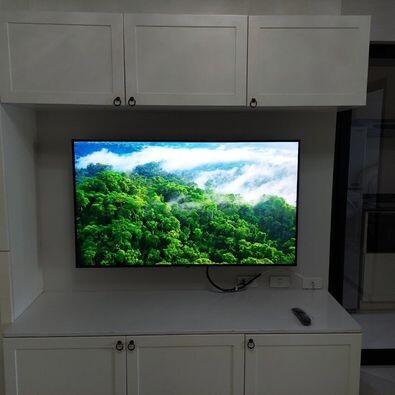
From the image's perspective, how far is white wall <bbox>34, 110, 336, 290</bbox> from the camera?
7.45 feet

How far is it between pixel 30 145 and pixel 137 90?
30.4 inches

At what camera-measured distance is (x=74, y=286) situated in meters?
2.38

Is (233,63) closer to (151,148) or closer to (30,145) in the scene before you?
(151,148)

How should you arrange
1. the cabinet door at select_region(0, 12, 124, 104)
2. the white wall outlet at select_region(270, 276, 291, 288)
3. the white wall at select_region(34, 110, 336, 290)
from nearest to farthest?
the cabinet door at select_region(0, 12, 124, 104)
the white wall at select_region(34, 110, 336, 290)
the white wall outlet at select_region(270, 276, 291, 288)

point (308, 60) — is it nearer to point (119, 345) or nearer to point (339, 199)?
point (339, 199)

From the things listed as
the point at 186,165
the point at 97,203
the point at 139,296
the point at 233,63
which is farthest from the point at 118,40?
the point at 139,296

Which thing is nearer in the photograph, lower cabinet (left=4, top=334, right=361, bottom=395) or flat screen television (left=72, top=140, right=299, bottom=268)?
lower cabinet (left=4, top=334, right=361, bottom=395)

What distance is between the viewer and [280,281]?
Answer: 2.40 meters

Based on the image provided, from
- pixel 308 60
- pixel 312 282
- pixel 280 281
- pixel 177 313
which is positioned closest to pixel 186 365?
pixel 177 313

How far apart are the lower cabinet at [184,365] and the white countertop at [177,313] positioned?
0.13ft

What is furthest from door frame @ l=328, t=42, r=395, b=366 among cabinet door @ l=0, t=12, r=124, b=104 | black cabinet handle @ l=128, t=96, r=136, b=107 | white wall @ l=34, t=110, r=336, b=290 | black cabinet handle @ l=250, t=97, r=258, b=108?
cabinet door @ l=0, t=12, r=124, b=104

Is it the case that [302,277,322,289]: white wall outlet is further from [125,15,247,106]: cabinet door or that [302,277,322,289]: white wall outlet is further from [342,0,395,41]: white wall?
[342,0,395,41]: white wall

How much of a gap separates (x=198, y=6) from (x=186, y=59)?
1.77 ft

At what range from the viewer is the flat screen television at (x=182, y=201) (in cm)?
218
